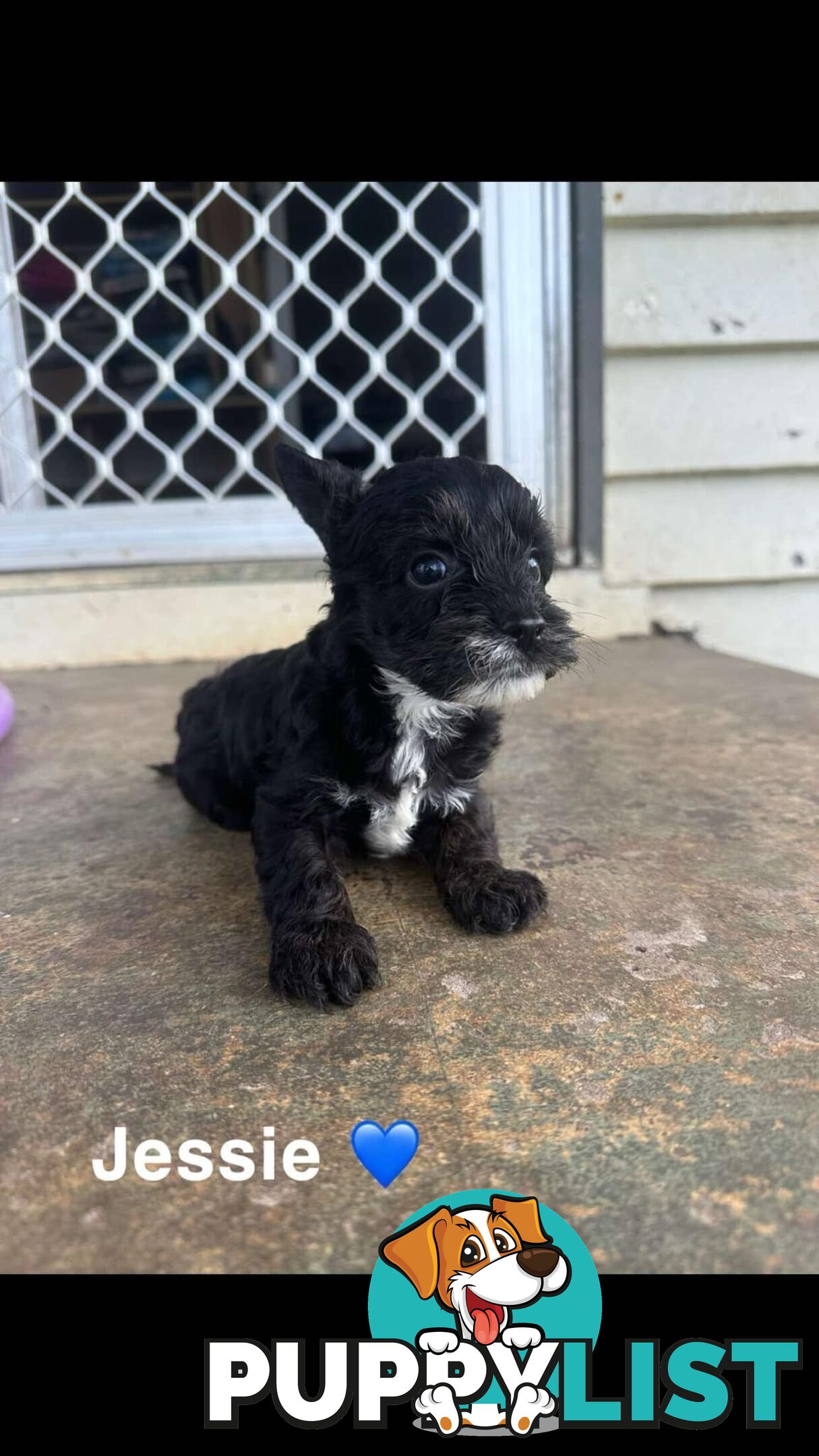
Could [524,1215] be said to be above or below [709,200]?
below

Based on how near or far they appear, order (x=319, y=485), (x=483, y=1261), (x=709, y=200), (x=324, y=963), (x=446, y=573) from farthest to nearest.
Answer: (x=709, y=200) < (x=319, y=485) < (x=446, y=573) < (x=324, y=963) < (x=483, y=1261)

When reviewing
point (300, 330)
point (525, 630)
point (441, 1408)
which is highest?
point (300, 330)

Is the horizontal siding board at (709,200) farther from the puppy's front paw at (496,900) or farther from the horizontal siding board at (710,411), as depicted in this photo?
the puppy's front paw at (496,900)

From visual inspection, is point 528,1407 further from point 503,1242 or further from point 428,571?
point 428,571

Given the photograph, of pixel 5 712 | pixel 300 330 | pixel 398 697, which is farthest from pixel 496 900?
pixel 300 330

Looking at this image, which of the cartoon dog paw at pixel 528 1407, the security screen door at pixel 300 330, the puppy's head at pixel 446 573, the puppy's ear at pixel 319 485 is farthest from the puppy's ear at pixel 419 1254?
the security screen door at pixel 300 330

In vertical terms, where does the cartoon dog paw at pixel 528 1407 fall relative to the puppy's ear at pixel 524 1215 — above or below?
below

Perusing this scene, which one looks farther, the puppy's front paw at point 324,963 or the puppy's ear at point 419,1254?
the puppy's front paw at point 324,963

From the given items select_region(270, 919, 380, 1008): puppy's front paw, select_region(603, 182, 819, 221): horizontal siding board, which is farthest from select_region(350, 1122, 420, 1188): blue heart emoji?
select_region(603, 182, 819, 221): horizontal siding board
